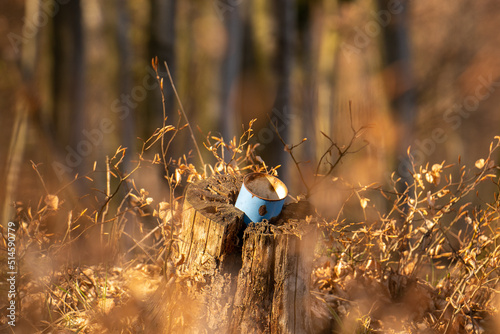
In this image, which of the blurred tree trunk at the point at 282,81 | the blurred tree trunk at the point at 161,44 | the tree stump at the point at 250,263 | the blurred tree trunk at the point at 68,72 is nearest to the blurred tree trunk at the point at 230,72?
the blurred tree trunk at the point at 282,81

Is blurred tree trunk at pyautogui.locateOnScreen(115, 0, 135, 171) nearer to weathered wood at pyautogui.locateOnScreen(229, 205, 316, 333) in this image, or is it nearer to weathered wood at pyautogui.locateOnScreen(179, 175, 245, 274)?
weathered wood at pyautogui.locateOnScreen(179, 175, 245, 274)

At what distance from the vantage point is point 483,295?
346 cm

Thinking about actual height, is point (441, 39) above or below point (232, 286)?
above

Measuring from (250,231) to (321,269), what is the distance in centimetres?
121

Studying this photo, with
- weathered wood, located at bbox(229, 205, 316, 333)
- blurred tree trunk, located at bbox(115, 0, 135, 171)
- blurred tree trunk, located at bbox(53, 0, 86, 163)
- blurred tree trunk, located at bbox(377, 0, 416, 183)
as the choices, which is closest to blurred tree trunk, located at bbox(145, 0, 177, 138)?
blurred tree trunk, located at bbox(115, 0, 135, 171)

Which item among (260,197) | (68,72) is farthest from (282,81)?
(260,197)

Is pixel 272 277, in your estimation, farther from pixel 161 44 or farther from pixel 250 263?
pixel 161 44

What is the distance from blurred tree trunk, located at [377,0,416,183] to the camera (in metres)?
5.16

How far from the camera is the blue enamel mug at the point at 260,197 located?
8.62 ft

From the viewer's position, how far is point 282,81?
221 inches

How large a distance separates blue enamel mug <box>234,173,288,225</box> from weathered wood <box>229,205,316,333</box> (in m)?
0.08

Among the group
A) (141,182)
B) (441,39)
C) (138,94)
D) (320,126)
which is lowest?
(141,182)

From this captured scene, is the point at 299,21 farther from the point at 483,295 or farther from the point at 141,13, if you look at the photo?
the point at 483,295

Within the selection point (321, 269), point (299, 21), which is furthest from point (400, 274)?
point (299, 21)
